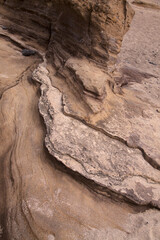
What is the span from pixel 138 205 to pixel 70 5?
2.51 metres

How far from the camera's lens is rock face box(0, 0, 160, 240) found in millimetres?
1625

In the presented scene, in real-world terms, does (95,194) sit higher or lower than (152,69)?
lower

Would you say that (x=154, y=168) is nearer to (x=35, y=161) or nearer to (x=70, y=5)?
(x=35, y=161)

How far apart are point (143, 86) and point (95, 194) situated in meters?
2.47

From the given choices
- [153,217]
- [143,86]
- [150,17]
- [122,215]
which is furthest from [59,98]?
[150,17]

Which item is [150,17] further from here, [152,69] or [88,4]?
[88,4]

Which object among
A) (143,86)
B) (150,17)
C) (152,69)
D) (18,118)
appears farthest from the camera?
(150,17)

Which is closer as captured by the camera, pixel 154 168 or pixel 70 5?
pixel 154 168

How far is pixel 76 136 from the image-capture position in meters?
1.99

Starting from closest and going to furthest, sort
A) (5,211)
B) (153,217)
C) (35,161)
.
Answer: (5,211) → (153,217) → (35,161)

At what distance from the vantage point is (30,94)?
2.54m

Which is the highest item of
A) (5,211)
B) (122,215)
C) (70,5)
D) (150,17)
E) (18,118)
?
(150,17)

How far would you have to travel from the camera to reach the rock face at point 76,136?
64.0 inches

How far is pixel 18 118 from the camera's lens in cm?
225
